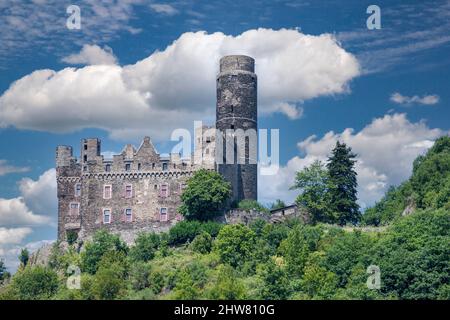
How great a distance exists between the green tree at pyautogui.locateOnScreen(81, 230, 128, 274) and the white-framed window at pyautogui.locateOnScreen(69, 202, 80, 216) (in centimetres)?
499

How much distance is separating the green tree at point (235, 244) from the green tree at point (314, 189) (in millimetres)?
6974

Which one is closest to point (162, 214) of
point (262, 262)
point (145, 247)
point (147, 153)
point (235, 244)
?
point (147, 153)

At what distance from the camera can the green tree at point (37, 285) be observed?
71812mm

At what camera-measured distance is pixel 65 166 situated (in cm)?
8262

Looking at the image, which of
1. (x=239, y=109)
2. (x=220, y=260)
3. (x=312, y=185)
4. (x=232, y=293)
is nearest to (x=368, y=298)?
(x=232, y=293)

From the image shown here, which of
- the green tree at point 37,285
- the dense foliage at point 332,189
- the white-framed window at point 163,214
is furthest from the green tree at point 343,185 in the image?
the green tree at point 37,285

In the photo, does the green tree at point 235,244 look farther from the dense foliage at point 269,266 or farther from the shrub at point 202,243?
the shrub at point 202,243

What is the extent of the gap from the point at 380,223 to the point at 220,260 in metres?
19.6

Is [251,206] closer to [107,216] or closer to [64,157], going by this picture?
[107,216]

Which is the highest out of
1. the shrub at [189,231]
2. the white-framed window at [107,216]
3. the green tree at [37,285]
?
the white-framed window at [107,216]

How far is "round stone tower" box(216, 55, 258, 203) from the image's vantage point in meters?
81.4

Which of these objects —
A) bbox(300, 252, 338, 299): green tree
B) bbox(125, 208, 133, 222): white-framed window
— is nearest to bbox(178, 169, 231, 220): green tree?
bbox(125, 208, 133, 222): white-framed window
